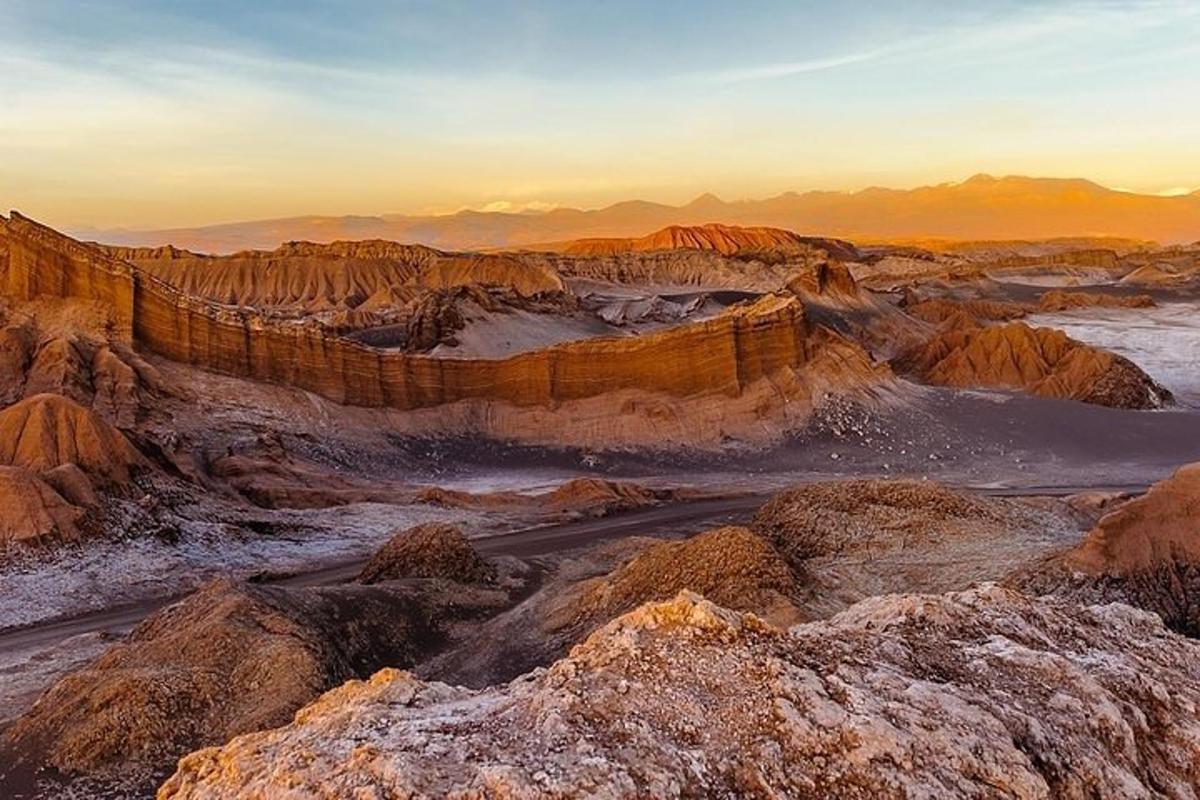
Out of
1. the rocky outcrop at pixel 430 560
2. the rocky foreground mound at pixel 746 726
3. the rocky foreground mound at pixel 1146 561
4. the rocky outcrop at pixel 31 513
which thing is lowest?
the rocky outcrop at pixel 430 560

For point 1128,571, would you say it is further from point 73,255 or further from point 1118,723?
point 73,255

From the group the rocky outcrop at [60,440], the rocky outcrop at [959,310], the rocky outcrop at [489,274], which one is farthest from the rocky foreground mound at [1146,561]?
the rocky outcrop at [489,274]

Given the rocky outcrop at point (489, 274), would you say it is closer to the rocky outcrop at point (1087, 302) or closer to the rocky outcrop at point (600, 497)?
the rocky outcrop at point (1087, 302)

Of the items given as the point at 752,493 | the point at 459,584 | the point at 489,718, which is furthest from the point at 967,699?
the point at 752,493

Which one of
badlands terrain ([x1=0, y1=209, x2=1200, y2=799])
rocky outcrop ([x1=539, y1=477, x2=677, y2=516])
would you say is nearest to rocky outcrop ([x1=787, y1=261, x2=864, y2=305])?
badlands terrain ([x1=0, y1=209, x2=1200, y2=799])

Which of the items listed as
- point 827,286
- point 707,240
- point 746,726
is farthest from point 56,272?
point 707,240

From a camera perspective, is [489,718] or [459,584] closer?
[489,718]

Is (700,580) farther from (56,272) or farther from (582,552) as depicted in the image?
(56,272)
